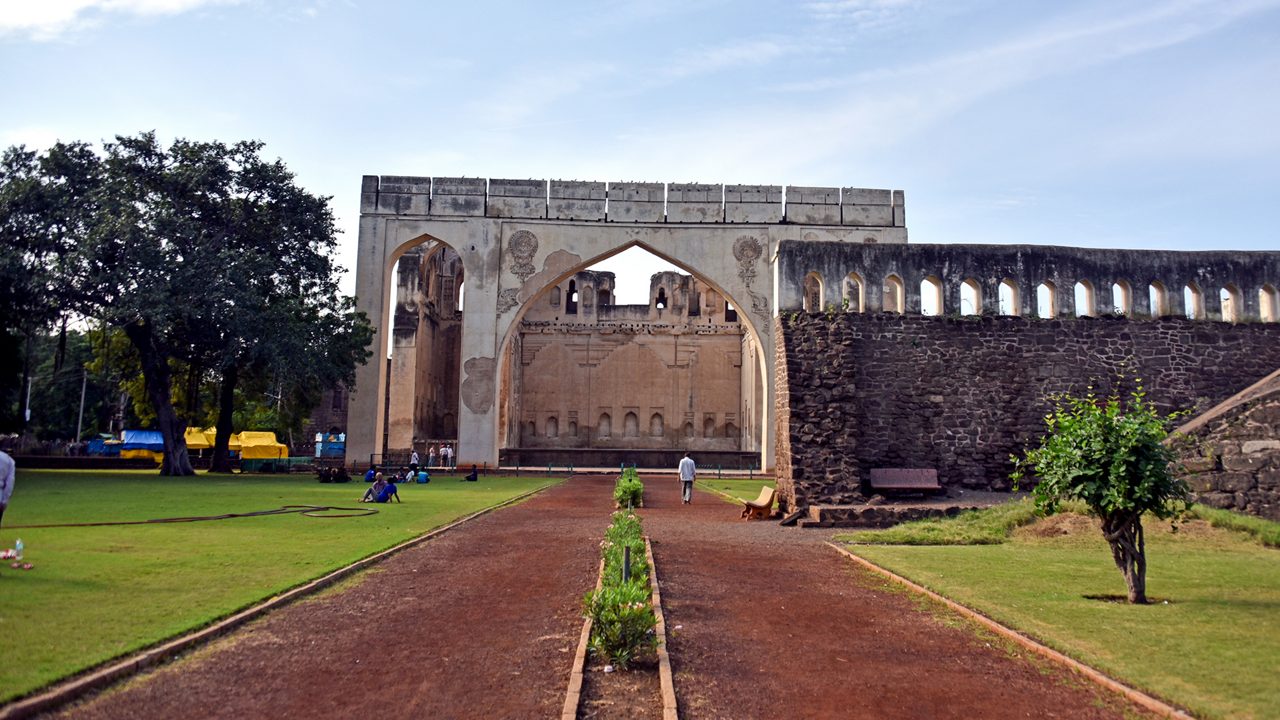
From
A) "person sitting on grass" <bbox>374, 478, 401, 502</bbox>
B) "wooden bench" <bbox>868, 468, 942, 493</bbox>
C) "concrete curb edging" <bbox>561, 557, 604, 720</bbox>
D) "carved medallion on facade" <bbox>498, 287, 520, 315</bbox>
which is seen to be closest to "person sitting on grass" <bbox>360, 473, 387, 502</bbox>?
"person sitting on grass" <bbox>374, 478, 401, 502</bbox>

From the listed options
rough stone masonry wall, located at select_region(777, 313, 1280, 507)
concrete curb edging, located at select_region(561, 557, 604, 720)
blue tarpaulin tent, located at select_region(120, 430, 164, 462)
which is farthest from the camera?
blue tarpaulin tent, located at select_region(120, 430, 164, 462)

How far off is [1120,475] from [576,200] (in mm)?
21117

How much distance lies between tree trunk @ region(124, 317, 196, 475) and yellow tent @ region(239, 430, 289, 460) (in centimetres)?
600

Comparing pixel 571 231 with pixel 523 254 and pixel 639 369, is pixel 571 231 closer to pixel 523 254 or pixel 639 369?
pixel 523 254

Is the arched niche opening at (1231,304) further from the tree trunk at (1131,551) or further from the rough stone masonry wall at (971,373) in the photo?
the tree trunk at (1131,551)

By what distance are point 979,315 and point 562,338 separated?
23.0 metres

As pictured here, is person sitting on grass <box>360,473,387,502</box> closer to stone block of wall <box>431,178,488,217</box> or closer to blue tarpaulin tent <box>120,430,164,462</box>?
stone block of wall <box>431,178,488,217</box>

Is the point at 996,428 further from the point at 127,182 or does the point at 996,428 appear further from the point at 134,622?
the point at 127,182

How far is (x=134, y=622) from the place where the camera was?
186 inches

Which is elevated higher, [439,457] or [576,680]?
[439,457]

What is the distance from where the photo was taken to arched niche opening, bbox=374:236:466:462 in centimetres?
2611

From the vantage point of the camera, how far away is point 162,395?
21.4 metres

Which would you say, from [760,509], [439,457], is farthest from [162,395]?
[760,509]

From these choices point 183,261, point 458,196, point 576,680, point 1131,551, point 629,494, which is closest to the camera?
point 576,680
